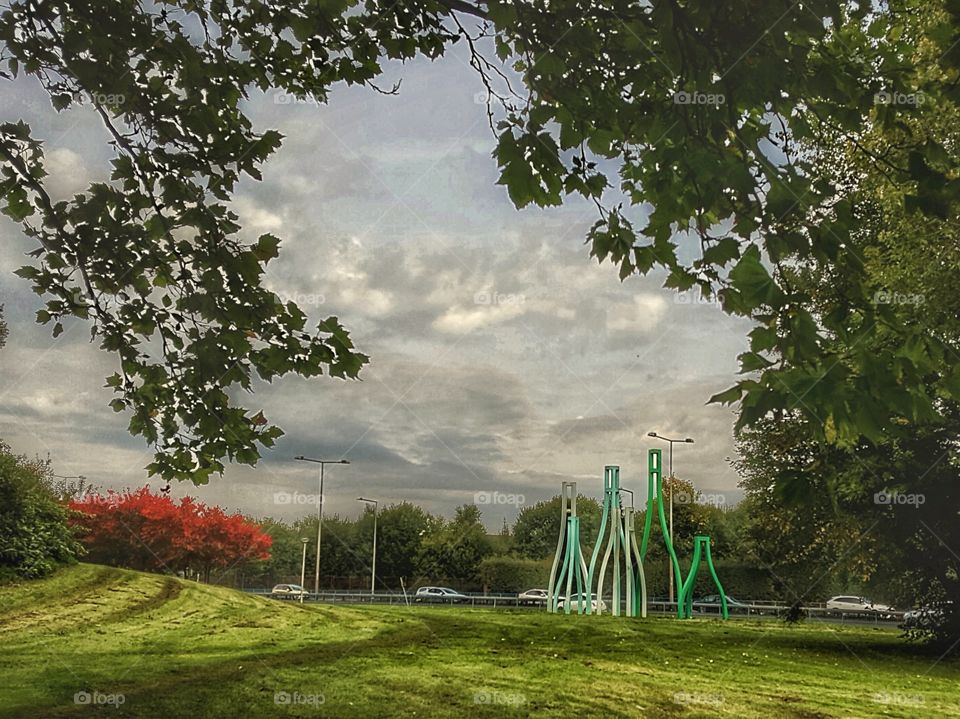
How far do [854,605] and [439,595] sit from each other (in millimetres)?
22483

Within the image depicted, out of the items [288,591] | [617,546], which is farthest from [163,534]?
[617,546]

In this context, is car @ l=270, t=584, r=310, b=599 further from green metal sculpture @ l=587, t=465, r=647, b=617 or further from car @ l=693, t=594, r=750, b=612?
car @ l=693, t=594, r=750, b=612

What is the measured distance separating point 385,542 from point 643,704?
1500 inches

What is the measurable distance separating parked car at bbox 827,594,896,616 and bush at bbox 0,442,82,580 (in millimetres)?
32084

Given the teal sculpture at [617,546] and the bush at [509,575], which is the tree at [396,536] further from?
the teal sculpture at [617,546]

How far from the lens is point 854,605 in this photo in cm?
4428

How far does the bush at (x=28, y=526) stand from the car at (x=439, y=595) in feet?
70.3

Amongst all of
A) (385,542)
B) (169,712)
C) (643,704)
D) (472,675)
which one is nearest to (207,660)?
(169,712)

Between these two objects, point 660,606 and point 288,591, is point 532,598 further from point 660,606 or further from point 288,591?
point 288,591

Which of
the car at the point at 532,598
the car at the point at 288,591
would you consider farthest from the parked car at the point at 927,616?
the car at the point at 288,591

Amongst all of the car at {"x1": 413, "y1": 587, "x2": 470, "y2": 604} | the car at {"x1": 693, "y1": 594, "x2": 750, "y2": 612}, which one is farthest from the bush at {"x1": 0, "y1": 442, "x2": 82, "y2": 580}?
the car at {"x1": 693, "y1": 594, "x2": 750, "y2": 612}

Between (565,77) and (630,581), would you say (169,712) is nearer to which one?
(565,77)

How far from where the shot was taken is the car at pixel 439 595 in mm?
39756

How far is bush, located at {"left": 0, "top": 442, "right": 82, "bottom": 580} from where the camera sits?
17891 millimetres
